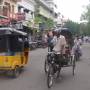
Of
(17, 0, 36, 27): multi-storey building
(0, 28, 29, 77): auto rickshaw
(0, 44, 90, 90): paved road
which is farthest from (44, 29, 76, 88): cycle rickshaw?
(17, 0, 36, 27): multi-storey building

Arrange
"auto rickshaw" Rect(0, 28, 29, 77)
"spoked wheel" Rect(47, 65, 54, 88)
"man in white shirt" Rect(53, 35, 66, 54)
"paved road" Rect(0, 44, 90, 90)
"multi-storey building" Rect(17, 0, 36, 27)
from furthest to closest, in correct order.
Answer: "multi-storey building" Rect(17, 0, 36, 27) → "auto rickshaw" Rect(0, 28, 29, 77) → "man in white shirt" Rect(53, 35, 66, 54) → "paved road" Rect(0, 44, 90, 90) → "spoked wheel" Rect(47, 65, 54, 88)

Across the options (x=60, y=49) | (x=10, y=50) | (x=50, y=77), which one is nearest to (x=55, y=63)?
(x=60, y=49)

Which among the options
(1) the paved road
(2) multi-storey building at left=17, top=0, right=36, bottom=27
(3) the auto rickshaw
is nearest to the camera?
(1) the paved road

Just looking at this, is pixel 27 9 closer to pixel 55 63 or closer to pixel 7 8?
pixel 7 8

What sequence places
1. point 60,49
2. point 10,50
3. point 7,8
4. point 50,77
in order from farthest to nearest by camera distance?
point 7,8 < point 10,50 < point 60,49 < point 50,77

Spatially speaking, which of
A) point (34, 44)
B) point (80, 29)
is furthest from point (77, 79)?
point (80, 29)

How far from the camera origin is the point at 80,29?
12062cm

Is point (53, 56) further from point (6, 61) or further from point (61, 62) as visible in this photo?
point (6, 61)

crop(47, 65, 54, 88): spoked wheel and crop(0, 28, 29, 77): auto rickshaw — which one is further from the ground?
crop(0, 28, 29, 77): auto rickshaw

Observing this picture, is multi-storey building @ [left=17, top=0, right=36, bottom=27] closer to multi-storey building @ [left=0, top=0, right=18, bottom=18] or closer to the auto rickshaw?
multi-storey building @ [left=0, top=0, right=18, bottom=18]

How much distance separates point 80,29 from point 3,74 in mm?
106944

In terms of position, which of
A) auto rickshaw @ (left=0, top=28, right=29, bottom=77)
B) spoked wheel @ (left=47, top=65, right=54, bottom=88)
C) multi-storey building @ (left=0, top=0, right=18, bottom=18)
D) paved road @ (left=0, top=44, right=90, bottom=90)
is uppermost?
multi-storey building @ (left=0, top=0, right=18, bottom=18)

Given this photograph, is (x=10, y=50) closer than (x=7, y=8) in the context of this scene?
Yes

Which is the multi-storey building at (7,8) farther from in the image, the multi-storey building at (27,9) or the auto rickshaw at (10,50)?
the auto rickshaw at (10,50)
